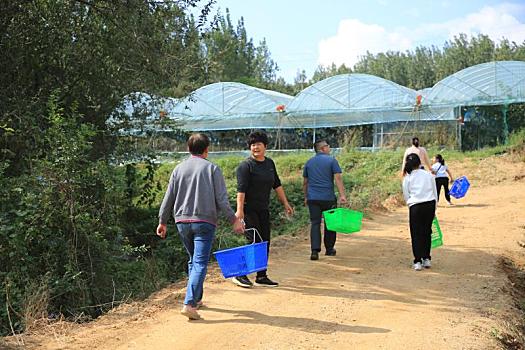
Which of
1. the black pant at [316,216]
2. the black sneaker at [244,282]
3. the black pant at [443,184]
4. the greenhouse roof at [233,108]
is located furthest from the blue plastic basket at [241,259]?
the greenhouse roof at [233,108]

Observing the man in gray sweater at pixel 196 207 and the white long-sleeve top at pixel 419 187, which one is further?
the white long-sleeve top at pixel 419 187

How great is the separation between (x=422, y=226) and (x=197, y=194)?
3.69 meters

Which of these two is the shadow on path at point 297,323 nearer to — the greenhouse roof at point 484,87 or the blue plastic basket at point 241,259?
the blue plastic basket at point 241,259

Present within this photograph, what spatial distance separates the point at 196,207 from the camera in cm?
562

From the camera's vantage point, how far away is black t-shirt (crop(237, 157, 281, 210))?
7.04 metres

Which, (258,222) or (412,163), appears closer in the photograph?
(258,222)

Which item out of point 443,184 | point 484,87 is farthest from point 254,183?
point 484,87

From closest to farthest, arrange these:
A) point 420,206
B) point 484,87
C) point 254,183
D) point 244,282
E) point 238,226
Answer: point 238,226 < point 244,282 < point 254,183 < point 420,206 < point 484,87

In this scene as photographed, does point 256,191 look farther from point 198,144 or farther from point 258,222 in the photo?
point 198,144

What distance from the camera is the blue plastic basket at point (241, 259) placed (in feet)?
19.6

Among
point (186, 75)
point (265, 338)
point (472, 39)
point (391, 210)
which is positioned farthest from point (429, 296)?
point (472, 39)

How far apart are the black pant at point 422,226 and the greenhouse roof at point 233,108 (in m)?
20.0

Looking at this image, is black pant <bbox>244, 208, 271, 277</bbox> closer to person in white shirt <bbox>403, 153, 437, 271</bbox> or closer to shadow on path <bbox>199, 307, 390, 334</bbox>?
shadow on path <bbox>199, 307, 390, 334</bbox>

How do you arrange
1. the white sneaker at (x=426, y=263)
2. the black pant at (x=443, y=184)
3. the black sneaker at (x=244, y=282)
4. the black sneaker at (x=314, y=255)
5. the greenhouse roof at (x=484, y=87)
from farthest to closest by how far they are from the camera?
the greenhouse roof at (x=484, y=87) < the black pant at (x=443, y=184) < the black sneaker at (x=314, y=255) < the white sneaker at (x=426, y=263) < the black sneaker at (x=244, y=282)
